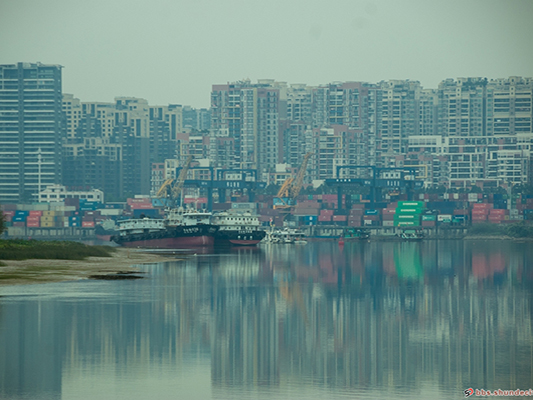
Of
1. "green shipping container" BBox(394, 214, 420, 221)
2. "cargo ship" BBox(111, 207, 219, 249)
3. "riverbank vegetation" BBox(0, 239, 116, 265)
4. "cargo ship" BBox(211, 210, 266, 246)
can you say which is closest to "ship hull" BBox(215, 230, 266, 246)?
"cargo ship" BBox(211, 210, 266, 246)

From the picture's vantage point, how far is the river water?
2684 cm

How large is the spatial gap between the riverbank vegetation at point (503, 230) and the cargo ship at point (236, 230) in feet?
253

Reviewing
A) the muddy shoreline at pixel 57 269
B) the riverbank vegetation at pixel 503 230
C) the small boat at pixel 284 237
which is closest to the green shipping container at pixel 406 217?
the riverbank vegetation at pixel 503 230

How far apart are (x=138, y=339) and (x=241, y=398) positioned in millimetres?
9584

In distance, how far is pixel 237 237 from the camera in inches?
4734

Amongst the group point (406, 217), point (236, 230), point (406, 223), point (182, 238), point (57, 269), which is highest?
point (406, 217)

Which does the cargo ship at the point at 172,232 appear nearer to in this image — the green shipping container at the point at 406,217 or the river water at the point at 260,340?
the river water at the point at 260,340

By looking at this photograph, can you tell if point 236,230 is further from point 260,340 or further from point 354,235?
point 260,340

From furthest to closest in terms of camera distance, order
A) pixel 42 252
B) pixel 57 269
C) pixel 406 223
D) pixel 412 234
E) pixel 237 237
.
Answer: pixel 406 223, pixel 412 234, pixel 237 237, pixel 42 252, pixel 57 269

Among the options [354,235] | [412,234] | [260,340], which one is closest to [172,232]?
[354,235]

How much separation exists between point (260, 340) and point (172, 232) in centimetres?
8324

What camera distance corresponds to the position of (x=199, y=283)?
5656 centimetres

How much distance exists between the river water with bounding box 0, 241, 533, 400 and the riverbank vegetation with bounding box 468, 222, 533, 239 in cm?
13002

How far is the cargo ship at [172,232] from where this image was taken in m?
117
